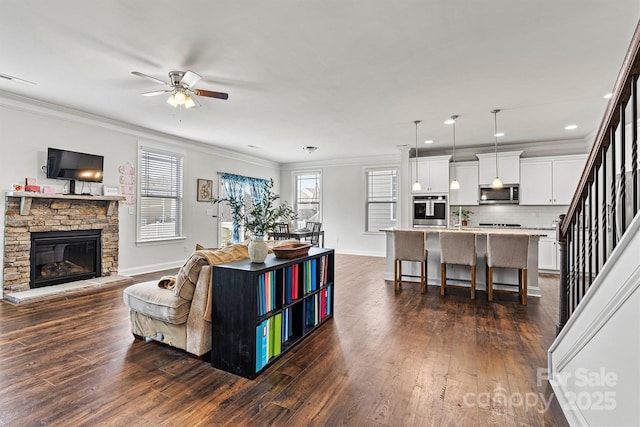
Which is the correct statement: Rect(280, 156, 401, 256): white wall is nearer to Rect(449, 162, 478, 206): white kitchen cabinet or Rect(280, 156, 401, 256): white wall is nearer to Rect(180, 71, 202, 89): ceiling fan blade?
Rect(449, 162, 478, 206): white kitchen cabinet

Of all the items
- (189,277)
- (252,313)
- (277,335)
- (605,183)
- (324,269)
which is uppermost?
(605,183)

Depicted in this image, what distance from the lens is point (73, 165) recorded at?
4703 millimetres

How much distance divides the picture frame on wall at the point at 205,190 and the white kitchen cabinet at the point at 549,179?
660 centimetres

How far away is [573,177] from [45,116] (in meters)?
8.92

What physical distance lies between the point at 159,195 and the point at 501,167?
6.87 meters

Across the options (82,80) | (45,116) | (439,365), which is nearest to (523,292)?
(439,365)

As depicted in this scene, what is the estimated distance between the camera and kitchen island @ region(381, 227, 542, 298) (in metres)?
4.49

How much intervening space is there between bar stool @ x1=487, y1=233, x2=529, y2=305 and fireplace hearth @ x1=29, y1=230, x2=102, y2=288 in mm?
5982

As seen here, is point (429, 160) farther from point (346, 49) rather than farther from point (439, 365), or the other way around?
point (439, 365)

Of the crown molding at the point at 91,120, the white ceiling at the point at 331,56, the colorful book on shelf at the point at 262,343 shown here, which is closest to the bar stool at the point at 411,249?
the white ceiling at the point at 331,56

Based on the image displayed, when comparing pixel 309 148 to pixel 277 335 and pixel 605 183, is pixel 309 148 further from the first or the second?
pixel 605 183

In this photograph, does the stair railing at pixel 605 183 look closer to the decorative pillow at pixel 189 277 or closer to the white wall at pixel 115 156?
the decorative pillow at pixel 189 277

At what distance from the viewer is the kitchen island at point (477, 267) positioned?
4488 millimetres

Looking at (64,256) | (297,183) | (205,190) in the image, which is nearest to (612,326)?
(64,256)
